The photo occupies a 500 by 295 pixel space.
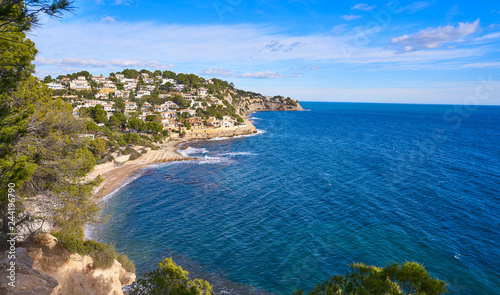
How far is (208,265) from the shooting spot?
23.3 m

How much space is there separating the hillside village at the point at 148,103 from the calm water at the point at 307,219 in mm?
27417

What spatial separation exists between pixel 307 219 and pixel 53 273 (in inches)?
1002

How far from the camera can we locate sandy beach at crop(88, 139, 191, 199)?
139 feet

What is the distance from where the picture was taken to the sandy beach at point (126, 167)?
4246cm

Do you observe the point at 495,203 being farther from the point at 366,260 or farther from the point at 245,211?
the point at 245,211

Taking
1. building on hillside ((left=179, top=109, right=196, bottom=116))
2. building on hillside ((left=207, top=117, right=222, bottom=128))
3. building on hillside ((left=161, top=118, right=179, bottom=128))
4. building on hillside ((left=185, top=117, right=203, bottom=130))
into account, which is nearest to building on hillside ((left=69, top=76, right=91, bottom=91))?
building on hillside ((left=179, top=109, right=196, bottom=116))

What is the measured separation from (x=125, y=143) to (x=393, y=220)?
58164 millimetres

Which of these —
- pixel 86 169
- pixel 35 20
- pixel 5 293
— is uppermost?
pixel 35 20

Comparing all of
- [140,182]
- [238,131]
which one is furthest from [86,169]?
[238,131]

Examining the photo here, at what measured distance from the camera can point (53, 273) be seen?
45.2 feet

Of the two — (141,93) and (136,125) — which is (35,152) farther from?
(141,93)

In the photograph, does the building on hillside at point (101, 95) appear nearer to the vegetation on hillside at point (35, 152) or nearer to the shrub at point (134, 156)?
the shrub at point (134, 156)

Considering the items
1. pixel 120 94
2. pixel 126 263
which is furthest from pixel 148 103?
pixel 126 263

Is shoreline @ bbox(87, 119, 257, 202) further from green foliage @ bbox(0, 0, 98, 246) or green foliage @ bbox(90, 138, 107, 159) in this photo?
green foliage @ bbox(0, 0, 98, 246)
